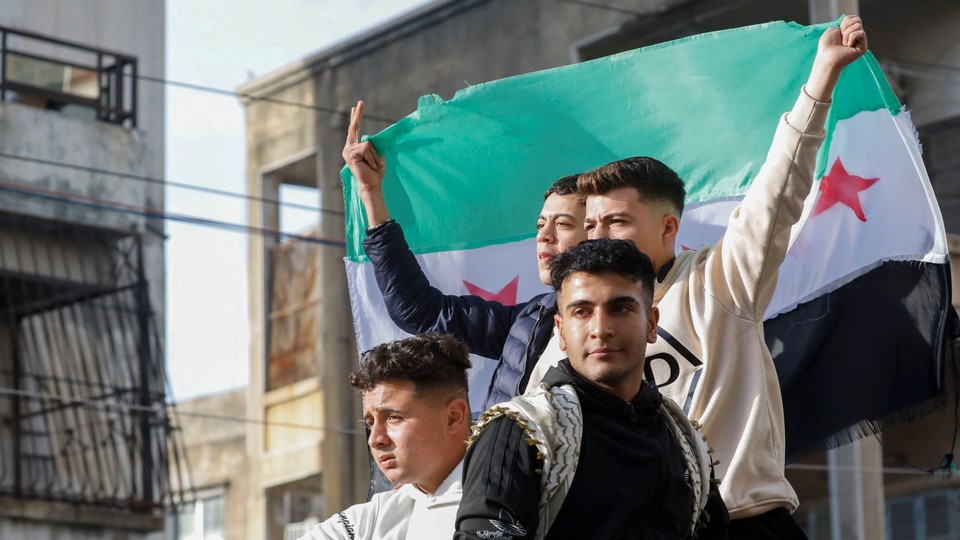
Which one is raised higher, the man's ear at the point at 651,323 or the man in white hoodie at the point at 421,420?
the man's ear at the point at 651,323

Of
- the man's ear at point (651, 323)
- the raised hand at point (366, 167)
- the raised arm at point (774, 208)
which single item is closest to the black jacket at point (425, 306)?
the raised hand at point (366, 167)

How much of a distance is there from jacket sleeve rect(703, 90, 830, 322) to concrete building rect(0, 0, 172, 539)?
1006 cm

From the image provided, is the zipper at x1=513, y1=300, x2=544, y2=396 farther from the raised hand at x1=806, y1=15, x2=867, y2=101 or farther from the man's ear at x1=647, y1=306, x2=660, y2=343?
the raised hand at x1=806, y1=15, x2=867, y2=101

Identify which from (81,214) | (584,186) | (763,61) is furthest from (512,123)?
(81,214)

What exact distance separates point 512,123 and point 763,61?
91 cm

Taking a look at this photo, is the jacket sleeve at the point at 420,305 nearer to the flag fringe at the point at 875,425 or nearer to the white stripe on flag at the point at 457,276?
the white stripe on flag at the point at 457,276

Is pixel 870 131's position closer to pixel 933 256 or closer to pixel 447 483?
pixel 933 256

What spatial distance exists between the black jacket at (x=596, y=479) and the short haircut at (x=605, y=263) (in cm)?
21

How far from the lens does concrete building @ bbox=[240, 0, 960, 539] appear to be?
1562cm

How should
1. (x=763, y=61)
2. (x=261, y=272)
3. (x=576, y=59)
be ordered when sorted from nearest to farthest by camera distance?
(x=763, y=61)
(x=576, y=59)
(x=261, y=272)

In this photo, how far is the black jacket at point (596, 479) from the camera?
3.77 m

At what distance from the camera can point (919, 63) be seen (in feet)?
50.4

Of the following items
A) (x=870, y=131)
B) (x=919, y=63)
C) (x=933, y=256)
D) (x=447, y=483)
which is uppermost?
(x=919, y=63)

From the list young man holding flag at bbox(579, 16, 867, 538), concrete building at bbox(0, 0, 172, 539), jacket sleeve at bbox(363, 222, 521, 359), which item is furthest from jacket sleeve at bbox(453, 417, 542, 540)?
concrete building at bbox(0, 0, 172, 539)
